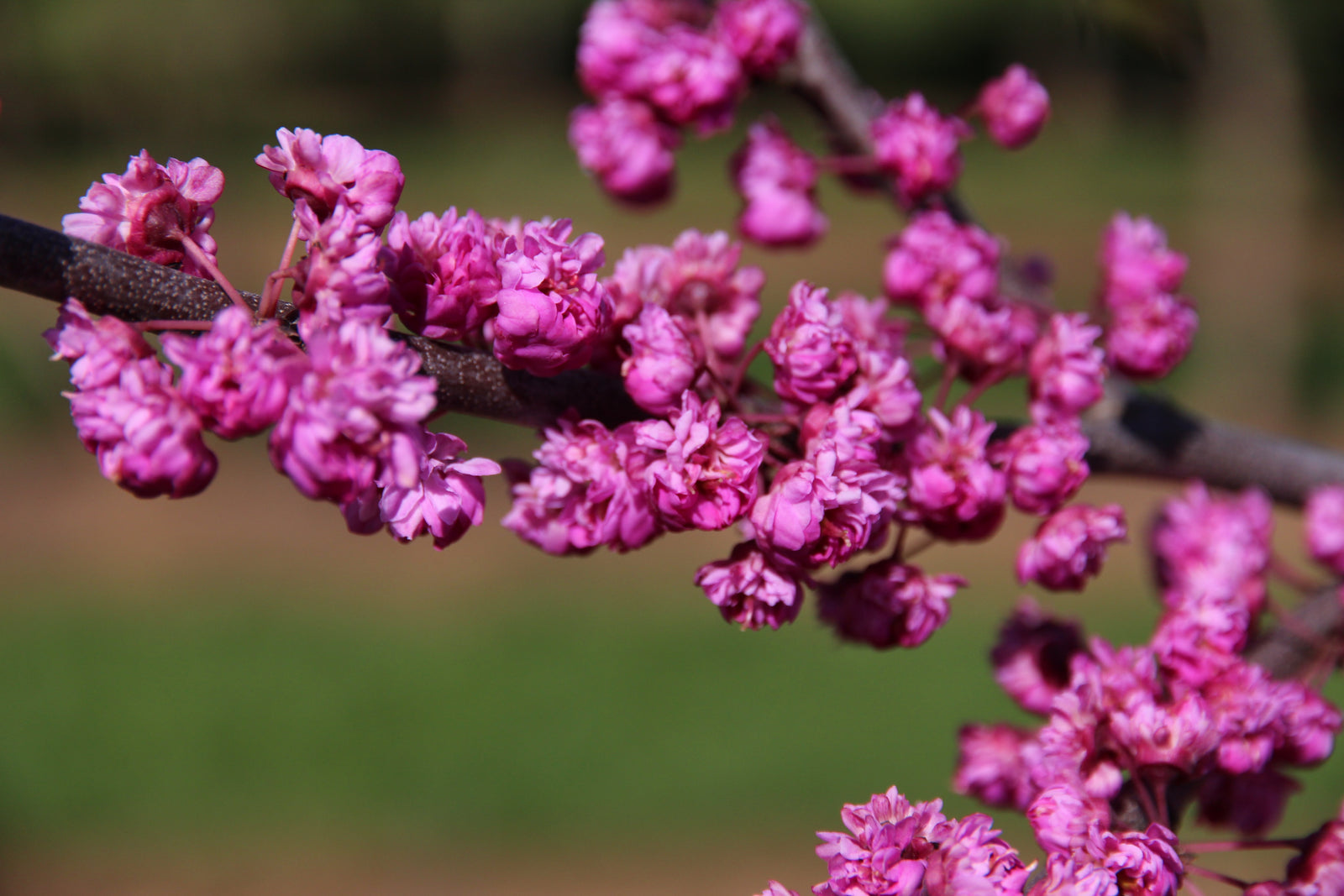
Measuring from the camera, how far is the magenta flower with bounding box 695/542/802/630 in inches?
26.3

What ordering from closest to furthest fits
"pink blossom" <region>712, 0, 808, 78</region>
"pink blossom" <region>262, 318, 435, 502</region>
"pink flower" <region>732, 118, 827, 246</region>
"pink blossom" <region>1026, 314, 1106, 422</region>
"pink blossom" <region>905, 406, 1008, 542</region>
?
"pink blossom" <region>262, 318, 435, 502</region> < "pink blossom" <region>905, 406, 1008, 542</region> < "pink blossom" <region>1026, 314, 1106, 422</region> < "pink blossom" <region>712, 0, 808, 78</region> < "pink flower" <region>732, 118, 827, 246</region>

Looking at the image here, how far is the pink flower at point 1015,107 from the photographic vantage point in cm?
120

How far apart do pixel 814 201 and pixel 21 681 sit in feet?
21.9

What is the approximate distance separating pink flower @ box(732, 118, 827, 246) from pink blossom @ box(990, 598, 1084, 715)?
1.43ft

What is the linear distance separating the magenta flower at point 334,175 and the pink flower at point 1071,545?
51 centimetres

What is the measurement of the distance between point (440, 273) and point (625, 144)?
0.54 meters

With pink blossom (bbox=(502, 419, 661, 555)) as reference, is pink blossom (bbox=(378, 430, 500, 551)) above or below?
below

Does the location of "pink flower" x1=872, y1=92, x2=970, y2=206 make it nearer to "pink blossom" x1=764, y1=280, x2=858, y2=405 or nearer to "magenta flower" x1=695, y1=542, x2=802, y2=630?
"pink blossom" x1=764, y1=280, x2=858, y2=405

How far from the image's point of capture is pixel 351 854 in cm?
532

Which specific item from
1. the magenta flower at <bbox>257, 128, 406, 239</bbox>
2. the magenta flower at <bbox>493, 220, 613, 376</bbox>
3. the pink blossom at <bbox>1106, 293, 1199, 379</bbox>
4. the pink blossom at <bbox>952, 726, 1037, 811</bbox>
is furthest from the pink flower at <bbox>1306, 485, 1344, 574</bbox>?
the magenta flower at <bbox>257, 128, 406, 239</bbox>

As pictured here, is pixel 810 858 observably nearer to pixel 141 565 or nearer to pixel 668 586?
pixel 668 586

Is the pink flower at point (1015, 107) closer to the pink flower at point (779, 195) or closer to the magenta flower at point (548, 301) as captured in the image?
the pink flower at point (779, 195)

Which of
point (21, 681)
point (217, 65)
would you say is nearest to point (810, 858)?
point (21, 681)

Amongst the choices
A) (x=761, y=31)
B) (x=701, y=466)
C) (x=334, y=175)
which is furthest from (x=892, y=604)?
(x=761, y=31)
